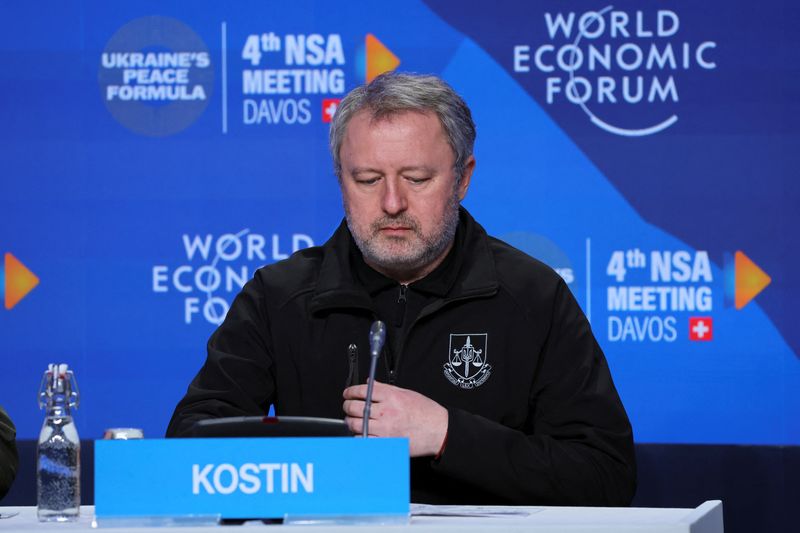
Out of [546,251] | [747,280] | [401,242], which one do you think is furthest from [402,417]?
[747,280]

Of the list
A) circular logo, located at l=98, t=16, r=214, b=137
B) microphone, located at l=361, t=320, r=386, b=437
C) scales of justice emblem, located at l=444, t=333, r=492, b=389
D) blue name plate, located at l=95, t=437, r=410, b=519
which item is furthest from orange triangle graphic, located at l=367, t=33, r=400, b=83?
blue name plate, located at l=95, t=437, r=410, b=519

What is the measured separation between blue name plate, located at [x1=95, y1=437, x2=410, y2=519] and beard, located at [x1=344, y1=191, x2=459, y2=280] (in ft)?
2.94

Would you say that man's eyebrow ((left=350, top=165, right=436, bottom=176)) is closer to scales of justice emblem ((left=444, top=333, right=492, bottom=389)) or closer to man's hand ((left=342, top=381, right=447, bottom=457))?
scales of justice emblem ((left=444, top=333, right=492, bottom=389))

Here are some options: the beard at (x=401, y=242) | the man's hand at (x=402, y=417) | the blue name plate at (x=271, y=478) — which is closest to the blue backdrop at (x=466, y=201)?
the beard at (x=401, y=242)

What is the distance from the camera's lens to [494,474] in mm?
2314

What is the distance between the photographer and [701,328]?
3.88 metres

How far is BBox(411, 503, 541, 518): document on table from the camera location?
1.94m

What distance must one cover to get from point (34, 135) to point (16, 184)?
0.17m

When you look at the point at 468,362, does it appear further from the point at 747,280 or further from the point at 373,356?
the point at 747,280

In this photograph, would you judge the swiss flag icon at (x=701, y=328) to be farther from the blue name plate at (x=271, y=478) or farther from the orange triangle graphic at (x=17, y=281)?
the blue name plate at (x=271, y=478)

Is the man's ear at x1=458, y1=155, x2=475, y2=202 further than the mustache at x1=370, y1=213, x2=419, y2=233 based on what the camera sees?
Yes

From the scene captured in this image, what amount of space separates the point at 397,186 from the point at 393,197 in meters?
0.03

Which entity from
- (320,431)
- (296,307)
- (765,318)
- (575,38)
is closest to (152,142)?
(575,38)

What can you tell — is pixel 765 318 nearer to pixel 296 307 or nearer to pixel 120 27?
pixel 296 307
